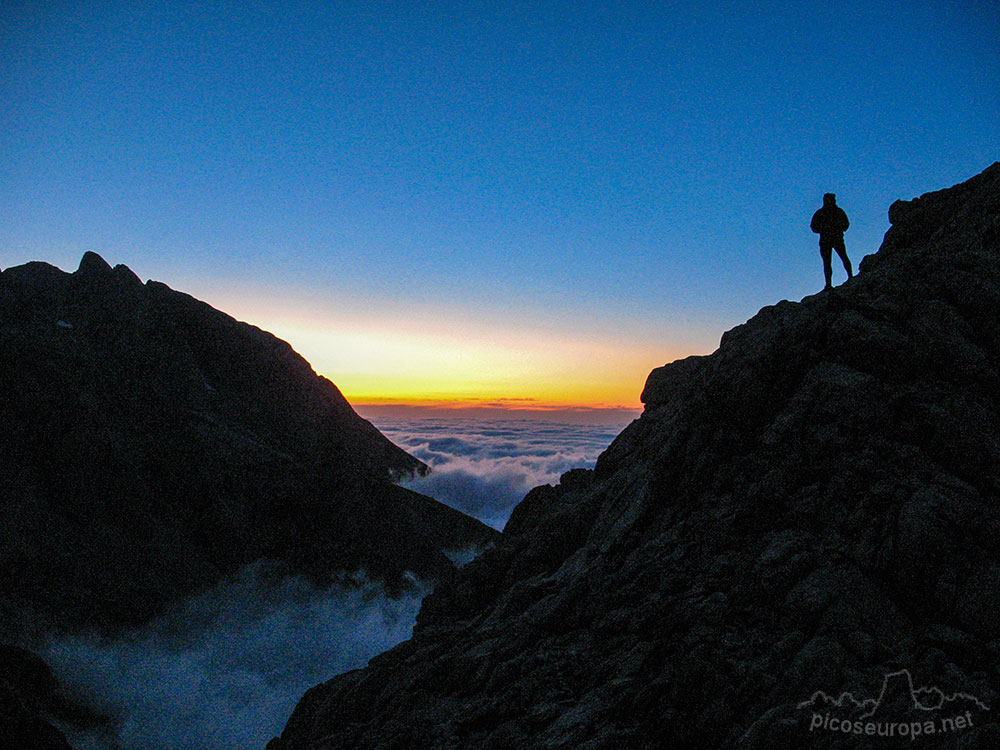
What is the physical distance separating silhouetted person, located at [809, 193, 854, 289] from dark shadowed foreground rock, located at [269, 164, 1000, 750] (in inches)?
155

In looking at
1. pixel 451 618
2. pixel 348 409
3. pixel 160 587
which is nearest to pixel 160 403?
pixel 160 587

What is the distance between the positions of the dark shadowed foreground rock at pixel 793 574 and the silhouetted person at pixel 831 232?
394 cm

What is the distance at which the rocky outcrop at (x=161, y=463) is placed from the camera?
53.7 m

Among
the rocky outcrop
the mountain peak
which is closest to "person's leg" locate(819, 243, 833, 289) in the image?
the rocky outcrop

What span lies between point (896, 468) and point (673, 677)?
25.9 feet

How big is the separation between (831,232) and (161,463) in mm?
73173

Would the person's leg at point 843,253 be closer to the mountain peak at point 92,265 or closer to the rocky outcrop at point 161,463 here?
the rocky outcrop at point 161,463

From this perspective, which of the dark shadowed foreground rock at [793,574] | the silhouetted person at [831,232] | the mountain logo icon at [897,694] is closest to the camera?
the mountain logo icon at [897,694]

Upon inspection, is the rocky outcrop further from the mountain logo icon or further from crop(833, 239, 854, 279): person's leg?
crop(833, 239, 854, 279): person's leg

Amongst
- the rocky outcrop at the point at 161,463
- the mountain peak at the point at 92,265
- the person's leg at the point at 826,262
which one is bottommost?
the rocky outcrop at the point at 161,463

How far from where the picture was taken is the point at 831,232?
2353 centimetres

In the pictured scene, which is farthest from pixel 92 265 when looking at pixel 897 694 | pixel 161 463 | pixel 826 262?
pixel 897 694

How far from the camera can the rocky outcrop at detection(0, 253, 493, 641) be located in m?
53.7

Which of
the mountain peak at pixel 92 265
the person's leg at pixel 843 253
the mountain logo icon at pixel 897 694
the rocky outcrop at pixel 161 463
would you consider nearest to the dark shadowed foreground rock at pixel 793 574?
the mountain logo icon at pixel 897 694
